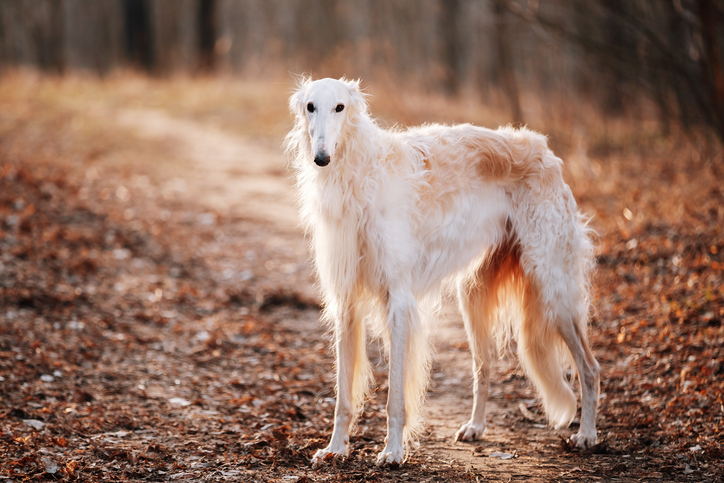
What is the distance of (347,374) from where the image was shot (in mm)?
3232

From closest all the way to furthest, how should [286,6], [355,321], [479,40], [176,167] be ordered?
1. [355,321]
2. [176,167]
3. [479,40]
4. [286,6]

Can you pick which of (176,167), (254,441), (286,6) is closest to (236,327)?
(254,441)

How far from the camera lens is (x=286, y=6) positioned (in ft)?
103

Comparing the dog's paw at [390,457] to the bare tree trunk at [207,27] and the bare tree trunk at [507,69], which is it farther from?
the bare tree trunk at [207,27]

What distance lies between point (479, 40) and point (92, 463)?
56.3 feet

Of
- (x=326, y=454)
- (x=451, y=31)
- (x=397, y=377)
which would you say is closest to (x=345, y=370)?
(x=397, y=377)

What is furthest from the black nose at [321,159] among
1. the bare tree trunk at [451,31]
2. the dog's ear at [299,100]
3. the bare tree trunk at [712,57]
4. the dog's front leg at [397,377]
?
the bare tree trunk at [451,31]

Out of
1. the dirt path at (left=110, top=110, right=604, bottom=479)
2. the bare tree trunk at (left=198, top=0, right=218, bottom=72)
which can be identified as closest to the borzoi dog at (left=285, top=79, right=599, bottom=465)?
the dirt path at (left=110, top=110, right=604, bottom=479)

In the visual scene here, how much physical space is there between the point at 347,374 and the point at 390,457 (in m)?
0.47

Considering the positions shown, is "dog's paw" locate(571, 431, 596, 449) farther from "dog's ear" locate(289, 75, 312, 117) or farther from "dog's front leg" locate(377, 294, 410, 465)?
"dog's ear" locate(289, 75, 312, 117)

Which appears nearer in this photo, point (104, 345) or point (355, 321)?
point (355, 321)

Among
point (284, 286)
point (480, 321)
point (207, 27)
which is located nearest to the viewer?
point (480, 321)

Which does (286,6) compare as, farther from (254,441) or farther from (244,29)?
(254,441)

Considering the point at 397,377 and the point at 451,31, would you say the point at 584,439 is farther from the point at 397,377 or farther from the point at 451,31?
the point at 451,31
